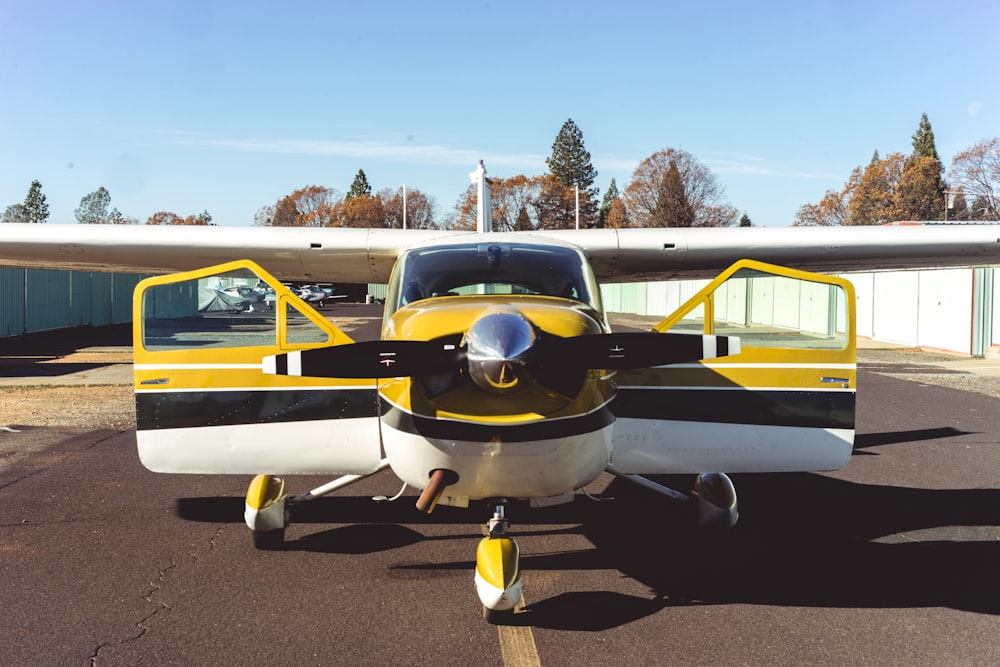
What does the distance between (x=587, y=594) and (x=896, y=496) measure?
341cm

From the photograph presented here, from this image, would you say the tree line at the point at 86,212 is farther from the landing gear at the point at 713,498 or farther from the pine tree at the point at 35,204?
the landing gear at the point at 713,498

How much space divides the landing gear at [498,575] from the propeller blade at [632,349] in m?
0.87

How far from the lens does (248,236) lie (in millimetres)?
6730

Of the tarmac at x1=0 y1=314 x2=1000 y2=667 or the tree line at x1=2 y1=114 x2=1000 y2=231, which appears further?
the tree line at x1=2 y1=114 x2=1000 y2=231

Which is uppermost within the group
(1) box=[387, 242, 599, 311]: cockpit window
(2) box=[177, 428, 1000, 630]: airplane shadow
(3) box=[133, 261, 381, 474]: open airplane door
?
(1) box=[387, 242, 599, 311]: cockpit window

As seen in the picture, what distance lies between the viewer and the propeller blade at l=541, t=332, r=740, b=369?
3.50 metres

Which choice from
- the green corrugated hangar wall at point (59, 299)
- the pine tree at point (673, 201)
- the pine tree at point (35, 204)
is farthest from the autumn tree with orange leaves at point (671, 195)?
the pine tree at point (35, 204)

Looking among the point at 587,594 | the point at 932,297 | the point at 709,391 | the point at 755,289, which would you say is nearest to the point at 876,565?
the point at 709,391

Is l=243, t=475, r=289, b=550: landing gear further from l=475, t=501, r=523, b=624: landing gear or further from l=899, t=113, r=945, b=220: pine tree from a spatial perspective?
l=899, t=113, r=945, b=220: pine tree

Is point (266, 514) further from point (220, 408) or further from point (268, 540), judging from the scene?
point (220, 408)

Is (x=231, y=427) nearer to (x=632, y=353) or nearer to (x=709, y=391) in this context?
(x=632, y=353)

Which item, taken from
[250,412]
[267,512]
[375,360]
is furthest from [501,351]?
[267,512]

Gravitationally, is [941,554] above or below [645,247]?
below

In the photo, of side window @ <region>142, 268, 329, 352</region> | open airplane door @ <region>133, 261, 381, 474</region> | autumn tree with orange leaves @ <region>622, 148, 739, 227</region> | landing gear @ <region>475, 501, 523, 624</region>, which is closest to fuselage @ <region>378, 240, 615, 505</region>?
landing gear @ <region>475, 501, 523, 624</region>
